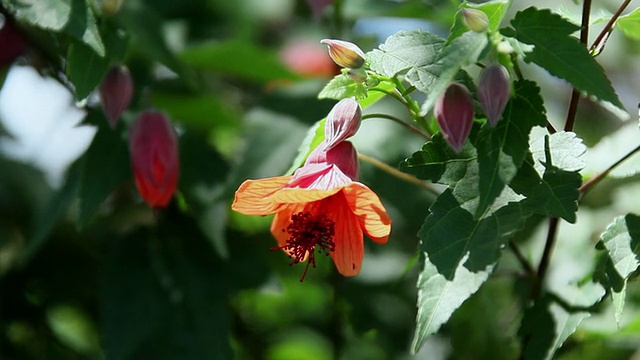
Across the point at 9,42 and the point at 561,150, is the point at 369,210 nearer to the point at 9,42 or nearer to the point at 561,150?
the point at 561,150

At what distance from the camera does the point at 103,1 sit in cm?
125

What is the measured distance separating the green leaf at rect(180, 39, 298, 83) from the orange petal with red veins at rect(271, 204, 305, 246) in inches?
23.1

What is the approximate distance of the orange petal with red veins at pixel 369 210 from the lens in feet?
2.76

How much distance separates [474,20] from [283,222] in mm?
325

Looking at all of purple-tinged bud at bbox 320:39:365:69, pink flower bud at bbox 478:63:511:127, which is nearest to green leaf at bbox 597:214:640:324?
pink flower bud at bbox 478:63:511:127

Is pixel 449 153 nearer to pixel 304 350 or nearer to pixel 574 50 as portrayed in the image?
pixel 574 50

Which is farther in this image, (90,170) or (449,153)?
(90,170)

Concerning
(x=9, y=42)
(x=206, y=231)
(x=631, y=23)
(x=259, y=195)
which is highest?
(x=631, y=23)

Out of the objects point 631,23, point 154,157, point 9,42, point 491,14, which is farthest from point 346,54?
point 9,42

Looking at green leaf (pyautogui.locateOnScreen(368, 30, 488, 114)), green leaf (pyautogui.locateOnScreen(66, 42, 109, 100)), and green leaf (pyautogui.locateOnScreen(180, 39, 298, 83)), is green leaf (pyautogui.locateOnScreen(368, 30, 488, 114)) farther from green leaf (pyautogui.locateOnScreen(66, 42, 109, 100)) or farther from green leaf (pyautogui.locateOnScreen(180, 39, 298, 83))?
green leaf (pyautogui.locateOnScreen(180, 39, 298, 83))

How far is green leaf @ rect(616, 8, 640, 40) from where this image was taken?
0.93m

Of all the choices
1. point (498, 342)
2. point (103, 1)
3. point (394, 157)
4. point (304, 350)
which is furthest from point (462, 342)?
point (103, 1)

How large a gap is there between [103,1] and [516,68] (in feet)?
1.97

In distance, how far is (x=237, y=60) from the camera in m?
1.57
